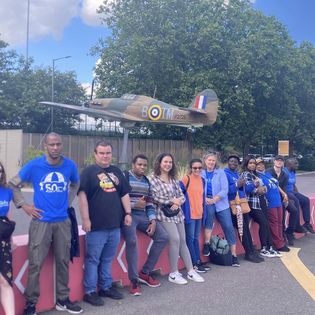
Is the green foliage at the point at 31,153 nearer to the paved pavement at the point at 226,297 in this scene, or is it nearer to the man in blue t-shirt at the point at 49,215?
the paved pavement at the point at 226,297

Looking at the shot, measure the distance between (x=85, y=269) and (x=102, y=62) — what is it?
24.8 m

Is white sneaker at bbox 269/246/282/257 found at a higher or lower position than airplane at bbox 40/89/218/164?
lower

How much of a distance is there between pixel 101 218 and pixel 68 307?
3.39ft

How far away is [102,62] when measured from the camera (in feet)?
93.0

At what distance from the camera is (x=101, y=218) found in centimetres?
489

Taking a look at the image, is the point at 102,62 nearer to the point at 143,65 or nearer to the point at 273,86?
the point at 143,65

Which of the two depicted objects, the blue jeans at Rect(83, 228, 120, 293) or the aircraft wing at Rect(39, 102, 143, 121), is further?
the aircraft wing at Rect(39, 102, 143, 121)

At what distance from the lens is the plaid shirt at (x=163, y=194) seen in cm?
570

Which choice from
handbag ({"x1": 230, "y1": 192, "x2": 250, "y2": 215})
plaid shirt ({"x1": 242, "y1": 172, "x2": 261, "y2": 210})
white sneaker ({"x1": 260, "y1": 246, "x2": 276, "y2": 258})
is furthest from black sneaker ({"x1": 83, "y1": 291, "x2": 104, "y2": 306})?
white sneaker ({"x1": 260, "y1": 246, "x2": 276, "y2": 258})

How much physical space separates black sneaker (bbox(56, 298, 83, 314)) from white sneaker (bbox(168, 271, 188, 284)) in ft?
5.05

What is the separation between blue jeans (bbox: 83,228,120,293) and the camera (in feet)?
16.1

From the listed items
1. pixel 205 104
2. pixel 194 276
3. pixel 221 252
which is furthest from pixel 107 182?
pixel 205 104

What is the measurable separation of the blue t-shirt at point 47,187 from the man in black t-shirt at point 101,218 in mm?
359

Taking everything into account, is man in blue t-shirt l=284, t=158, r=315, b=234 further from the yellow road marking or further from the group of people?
the yellow road marking
